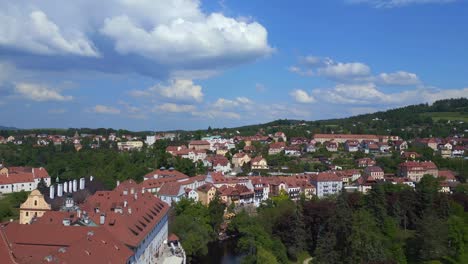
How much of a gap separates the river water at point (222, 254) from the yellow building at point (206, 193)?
11.3 metres

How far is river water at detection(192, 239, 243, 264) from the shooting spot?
132 ft

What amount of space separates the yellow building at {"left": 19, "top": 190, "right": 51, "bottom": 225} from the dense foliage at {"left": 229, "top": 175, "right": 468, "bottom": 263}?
661 inches

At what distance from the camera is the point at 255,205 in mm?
61562

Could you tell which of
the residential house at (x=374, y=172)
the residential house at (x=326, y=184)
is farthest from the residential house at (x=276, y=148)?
the residential house at (x=326, y=184)

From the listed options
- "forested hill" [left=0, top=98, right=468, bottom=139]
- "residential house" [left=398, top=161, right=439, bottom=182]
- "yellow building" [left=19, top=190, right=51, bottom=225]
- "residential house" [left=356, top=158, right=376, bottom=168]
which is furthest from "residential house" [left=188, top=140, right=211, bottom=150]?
"yellow building" [left=19, top=190, right=51, bottom=225]

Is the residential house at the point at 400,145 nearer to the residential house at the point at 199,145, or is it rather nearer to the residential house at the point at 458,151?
the residential house at the point at 458,151

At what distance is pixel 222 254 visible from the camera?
140 feet

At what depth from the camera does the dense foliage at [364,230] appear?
3669 centimetres

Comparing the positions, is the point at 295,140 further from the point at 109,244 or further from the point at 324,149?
the point at 109,244

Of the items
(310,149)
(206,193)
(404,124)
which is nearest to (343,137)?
(310,149)

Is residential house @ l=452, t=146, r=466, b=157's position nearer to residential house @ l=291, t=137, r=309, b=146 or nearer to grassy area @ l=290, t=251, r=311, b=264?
residential house @ l=291, t=137, r=309, b=146

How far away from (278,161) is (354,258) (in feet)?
181

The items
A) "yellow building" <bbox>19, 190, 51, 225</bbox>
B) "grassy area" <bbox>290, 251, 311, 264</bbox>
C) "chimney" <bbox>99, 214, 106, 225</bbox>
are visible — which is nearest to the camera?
"chimney" <bbox>99, 214, 106, 225</bbox>

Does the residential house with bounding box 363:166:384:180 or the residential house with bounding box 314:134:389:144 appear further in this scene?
the residential house with bounding box 314:134:389:144
